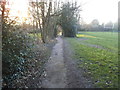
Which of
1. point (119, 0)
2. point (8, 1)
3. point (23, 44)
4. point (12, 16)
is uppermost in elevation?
point (119, 0)

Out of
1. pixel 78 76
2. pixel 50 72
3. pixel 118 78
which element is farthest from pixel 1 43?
pixel 118 78

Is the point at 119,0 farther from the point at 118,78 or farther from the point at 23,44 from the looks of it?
the point at 23,44

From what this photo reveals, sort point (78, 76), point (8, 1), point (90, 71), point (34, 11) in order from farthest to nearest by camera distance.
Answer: point (34, 11) → point (90, 71) → point (78, 76) → point (8, 1)

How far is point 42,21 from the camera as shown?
1261 cm

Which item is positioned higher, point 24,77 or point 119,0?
point 119,0

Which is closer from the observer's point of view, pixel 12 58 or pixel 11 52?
pixel 12 58

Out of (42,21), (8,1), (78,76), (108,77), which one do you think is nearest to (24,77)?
(78,76)

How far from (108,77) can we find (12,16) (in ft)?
13.2

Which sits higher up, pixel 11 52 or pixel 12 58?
pixel 11 52

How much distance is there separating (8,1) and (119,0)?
654 cm

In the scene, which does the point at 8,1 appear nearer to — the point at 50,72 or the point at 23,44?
the point at 23,44

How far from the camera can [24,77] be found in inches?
172

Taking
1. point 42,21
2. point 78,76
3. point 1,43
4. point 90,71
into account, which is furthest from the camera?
point 42,21

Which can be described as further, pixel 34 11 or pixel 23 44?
pixel 34 11
